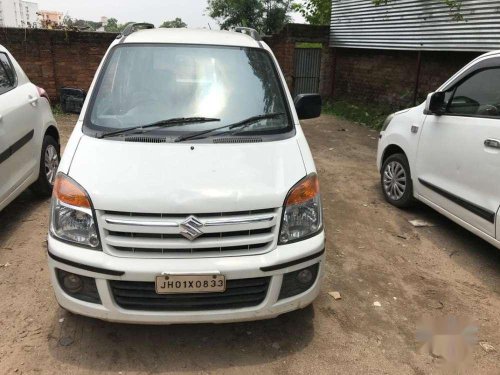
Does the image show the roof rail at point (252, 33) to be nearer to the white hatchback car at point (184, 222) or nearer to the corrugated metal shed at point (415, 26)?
the white hatchback car at point (184, 222)

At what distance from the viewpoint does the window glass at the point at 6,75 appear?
4.39 m

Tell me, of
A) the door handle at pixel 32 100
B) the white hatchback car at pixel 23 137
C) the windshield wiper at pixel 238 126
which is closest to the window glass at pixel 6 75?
the white hatchback car at pixel 23 137

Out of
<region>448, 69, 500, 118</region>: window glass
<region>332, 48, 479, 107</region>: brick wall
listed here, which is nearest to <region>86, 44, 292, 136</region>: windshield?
<region>448, 69, 500, 118</region>: window glass

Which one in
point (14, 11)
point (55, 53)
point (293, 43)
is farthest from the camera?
point (14, 11)

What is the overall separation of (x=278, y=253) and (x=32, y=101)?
3.50 meters

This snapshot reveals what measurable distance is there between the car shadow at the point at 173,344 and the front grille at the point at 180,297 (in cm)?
40

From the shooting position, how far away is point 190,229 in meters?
2.32

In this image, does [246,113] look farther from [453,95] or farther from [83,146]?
[453,95]

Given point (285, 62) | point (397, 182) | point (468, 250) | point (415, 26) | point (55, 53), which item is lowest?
point (468, 250)

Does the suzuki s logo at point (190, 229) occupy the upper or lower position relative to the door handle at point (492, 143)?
lower

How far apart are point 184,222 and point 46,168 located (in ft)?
10.8

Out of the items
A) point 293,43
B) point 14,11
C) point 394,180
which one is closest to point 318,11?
point 293,43

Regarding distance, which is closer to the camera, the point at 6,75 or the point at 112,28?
the point at 6,75

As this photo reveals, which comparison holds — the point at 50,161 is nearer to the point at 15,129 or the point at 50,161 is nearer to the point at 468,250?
the point at 15,129
